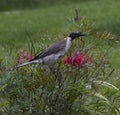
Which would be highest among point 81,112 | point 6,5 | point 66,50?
point 66,50

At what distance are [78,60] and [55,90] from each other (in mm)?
346

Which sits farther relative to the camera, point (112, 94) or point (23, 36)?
point (23, 36)

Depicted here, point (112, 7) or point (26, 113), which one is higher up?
point (26, 113)

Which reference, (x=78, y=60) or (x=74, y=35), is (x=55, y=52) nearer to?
(x=74, y=35)

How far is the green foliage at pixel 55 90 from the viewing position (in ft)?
17.7

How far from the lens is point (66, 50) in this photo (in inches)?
237

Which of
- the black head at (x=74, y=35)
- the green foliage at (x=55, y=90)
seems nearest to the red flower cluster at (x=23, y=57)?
the green foliage at (x=55, y=90)

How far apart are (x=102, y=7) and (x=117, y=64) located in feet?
26.5

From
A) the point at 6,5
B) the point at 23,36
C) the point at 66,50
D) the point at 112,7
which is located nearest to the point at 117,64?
the point at 23,36

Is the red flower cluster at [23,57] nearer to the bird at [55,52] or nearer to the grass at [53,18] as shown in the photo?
the bird at [55,52]

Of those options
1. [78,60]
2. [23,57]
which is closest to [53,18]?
[23,57]

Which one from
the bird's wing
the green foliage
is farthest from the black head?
→ the green foliage

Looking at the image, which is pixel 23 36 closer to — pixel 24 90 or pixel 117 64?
pixel 117 64

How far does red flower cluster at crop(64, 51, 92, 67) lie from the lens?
215 inches
